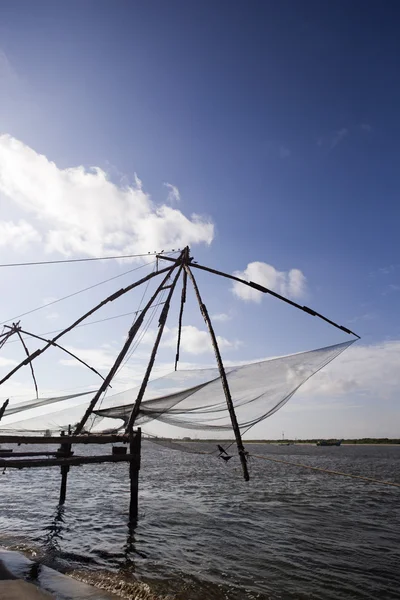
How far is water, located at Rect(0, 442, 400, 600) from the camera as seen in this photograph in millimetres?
6738

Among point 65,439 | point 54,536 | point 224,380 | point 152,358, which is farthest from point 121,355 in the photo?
point 54,536

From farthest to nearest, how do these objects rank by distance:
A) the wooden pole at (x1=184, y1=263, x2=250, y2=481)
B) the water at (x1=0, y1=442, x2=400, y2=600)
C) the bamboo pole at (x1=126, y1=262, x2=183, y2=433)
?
the bamboo pole at (x1=126, y1=262, x2=183, y2=433) → the wooden pole at (x1=184, y1=263, x2=250, y2=481) → the water at (x1=0, y1=442, x2=400, y2=600)

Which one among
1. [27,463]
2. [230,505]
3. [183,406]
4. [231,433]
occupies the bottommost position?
[230,505]

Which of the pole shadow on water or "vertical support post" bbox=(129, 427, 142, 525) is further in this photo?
"vertical support post" bbox=(129, 427, 142, 525)

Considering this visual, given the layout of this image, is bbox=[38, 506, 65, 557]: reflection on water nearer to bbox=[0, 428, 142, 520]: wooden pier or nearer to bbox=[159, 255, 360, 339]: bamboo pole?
bbox=[0, 428, 142, 520]: wooden pier

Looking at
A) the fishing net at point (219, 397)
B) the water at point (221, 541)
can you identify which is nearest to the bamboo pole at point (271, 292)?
the fishing net at point (219, 397)

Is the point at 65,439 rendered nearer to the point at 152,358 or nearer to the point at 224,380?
the point at 152,358

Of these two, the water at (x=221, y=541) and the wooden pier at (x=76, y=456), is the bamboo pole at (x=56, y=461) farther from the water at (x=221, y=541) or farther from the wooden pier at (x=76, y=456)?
the water at (x=221, y=541)

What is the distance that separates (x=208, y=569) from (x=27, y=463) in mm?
4826

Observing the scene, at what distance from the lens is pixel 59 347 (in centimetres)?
1538

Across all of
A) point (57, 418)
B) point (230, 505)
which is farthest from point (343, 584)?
point (57, 418)

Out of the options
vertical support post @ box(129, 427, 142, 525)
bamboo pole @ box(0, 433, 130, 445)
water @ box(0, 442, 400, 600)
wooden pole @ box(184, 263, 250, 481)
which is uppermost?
wooden pole @ box(184, 263, 250, 481)

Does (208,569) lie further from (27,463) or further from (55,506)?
(55,506)

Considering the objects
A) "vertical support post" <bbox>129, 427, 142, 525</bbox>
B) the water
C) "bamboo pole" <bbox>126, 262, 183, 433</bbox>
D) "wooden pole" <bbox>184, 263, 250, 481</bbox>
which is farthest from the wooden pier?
"wooden pole" <bbox>184, 263, 250, 481</bbox>
